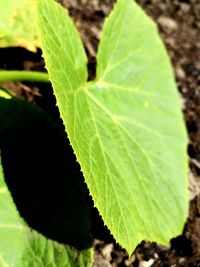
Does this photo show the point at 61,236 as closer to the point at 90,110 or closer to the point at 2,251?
the point at 2,251

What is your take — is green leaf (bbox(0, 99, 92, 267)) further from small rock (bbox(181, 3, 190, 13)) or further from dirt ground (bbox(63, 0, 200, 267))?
small rock (bbox(181, 3, 190, 13))

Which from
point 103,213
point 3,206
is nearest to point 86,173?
point 103,213

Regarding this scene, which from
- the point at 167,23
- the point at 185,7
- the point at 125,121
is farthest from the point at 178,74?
the point at 125,121

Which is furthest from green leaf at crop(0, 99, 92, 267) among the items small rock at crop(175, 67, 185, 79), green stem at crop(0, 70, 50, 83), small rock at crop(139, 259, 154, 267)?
small rock at crop(175, 67, 185, 79)

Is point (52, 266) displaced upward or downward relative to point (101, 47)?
downward

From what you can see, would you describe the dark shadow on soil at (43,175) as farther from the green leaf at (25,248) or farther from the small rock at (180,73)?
the small rock at (180,73)

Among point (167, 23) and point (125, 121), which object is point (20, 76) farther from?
point (167, 23)
